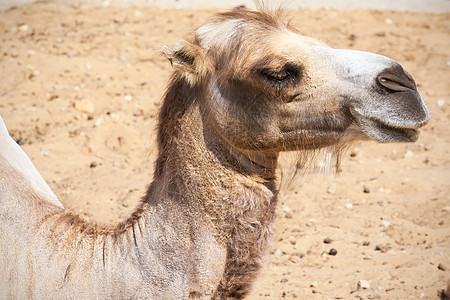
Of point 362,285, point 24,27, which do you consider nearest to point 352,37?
point 24,27

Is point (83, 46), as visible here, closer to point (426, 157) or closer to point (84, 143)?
point (84, 143)

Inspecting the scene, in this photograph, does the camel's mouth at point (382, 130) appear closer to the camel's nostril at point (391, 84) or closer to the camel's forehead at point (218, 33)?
the camel's nostril at point (391, 84)

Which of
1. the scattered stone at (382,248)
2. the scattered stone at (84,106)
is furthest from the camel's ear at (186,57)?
the scattered stone at (84,106)

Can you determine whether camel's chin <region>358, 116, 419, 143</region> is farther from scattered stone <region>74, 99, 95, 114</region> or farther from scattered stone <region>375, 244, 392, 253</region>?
scattered stone <region>74, 99, 95, 114</region>

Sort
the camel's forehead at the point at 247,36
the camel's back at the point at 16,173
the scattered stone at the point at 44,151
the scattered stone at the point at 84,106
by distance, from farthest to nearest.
Result: the scattered stone at the point at 84,106 → the scattered stone at the point at 44,151 → the camel's back at the point at 16,173 → the camel's forehead at the point at 247,36

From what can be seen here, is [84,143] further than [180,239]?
Yes

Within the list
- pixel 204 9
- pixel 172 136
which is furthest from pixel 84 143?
pixel 204 9

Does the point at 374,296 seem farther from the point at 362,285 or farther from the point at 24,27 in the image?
the point at 24,27

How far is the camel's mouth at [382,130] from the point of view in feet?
9.99

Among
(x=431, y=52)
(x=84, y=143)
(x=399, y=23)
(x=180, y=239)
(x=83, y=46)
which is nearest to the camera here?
(x=180, y=239)

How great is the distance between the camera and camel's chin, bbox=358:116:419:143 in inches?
120

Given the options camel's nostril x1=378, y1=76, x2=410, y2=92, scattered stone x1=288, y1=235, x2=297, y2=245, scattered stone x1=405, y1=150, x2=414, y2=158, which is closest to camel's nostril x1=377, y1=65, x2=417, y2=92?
camel's nostril x1=378, y1=76, x2=410, y2=92

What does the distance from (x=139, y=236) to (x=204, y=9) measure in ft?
26.3

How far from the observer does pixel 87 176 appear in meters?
6.16
